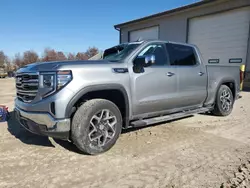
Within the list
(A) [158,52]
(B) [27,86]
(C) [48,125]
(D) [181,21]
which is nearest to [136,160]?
(C) [48,125]

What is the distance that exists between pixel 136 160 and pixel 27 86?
2.05 meters

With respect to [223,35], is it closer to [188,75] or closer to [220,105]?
[220,105]

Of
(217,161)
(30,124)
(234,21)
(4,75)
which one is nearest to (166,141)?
(217,161)

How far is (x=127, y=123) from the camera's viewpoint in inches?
156

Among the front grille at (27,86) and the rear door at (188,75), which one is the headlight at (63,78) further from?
the rear door at (188,75)

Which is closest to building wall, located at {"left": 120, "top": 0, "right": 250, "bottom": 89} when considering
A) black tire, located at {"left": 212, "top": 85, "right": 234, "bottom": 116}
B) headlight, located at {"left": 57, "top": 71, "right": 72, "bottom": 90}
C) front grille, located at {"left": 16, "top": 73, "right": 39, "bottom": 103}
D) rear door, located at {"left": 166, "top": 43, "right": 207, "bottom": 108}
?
black tire, located at {"left": 212, "top": 85, "right": 234, "bottom": 116}

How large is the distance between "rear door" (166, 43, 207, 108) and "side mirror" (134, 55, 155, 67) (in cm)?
91

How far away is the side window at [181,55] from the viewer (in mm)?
4785

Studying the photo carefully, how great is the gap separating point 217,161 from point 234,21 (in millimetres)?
12385

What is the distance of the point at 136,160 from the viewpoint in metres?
3.33

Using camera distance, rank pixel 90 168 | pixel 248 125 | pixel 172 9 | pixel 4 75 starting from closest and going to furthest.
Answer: pixel 90 168 → pixel 248 125 → pixel 172 9 → pixel 4 75

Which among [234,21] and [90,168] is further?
[234,21]

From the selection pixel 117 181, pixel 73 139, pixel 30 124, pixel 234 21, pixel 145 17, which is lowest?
pixel 117 181

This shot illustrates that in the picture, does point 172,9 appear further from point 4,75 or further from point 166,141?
point 4,75
